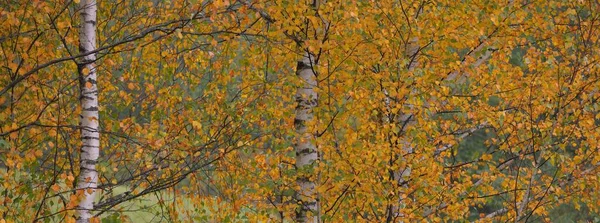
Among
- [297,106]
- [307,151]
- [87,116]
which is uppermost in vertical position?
[297,106]

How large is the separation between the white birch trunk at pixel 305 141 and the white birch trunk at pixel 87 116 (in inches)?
80.1

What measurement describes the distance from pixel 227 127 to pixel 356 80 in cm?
152

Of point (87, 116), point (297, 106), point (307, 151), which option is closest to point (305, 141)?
point (307, 151)

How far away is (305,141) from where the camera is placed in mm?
7773

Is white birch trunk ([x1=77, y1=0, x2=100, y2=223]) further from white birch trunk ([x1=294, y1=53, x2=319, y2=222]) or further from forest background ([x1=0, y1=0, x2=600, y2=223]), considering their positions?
white birch trunk ([x1=294, y1=53, x2=319, y2=222])

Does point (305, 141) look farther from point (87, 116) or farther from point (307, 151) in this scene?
point (87, 116)

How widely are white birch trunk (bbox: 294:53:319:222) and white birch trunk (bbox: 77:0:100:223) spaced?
203cm

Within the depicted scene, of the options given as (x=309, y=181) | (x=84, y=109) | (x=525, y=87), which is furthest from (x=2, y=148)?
(x=525, y=87)

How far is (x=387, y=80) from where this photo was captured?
8.35 m

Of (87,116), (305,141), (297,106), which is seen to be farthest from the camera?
(297,106)

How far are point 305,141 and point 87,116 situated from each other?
2.13m

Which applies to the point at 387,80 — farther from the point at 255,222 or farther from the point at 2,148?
the point at 2,148

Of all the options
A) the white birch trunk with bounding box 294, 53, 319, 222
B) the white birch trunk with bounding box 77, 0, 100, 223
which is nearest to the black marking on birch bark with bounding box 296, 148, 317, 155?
Answer: the white birch trunk with bounding box 294, 53, 319, 222

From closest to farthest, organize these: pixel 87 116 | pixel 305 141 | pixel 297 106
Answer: pixel 87 116 < pixel 305 141 < pixel 297 106
